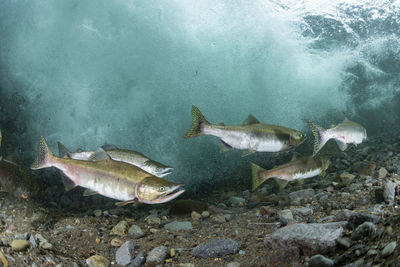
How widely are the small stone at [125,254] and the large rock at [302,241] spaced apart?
1483mm

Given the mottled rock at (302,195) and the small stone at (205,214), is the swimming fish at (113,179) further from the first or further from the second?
the mottled rock at (302,195)

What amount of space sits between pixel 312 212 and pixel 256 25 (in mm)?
15774

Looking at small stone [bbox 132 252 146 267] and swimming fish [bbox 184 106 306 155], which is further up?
swimming fish [bbox 184 106 306 155]

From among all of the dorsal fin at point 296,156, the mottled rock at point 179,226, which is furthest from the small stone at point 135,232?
the dorsal fin at point 296,156

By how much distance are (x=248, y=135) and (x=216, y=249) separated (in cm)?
155

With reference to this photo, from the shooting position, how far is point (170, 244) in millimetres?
3506

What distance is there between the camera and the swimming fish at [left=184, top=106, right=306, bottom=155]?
390cm

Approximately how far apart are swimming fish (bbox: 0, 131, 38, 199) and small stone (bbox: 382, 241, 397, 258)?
4.67 meters

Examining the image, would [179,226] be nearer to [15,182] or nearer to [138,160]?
[138,160]

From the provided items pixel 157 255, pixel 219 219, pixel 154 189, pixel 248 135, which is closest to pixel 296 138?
pixel 248 135

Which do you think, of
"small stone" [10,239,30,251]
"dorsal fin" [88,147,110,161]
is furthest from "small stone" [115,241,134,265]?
"dorsal fin" [88,147,110,161]

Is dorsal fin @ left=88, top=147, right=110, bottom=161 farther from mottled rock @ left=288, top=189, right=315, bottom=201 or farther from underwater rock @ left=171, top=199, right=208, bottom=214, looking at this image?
mottled rock @ left=288, top=189, right=315, bottom=201

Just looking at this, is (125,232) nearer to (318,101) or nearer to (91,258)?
(91,258)

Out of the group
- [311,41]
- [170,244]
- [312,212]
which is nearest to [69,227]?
[170,244]
